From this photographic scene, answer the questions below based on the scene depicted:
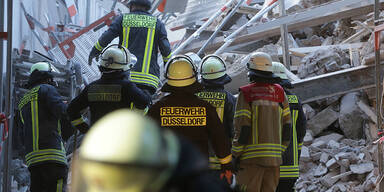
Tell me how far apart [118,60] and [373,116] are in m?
5.02

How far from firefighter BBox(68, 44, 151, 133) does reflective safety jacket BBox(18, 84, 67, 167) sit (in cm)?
58

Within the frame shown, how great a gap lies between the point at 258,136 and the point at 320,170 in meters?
3.35

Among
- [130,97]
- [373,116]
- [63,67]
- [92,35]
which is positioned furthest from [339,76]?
[92,35]

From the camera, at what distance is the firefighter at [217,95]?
611 cm

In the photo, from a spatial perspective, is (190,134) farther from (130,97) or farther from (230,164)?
(130,97)

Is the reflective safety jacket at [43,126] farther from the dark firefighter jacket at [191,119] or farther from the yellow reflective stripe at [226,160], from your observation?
the yellow reflective stripe at [226,160]

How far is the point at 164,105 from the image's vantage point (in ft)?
16.8

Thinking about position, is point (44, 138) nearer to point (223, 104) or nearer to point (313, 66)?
point (223, 104)

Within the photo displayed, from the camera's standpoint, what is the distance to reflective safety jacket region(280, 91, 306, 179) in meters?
6.71

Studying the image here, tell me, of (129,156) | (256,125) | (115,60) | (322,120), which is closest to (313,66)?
(322,120)

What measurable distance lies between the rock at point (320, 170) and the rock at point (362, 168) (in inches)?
14.4

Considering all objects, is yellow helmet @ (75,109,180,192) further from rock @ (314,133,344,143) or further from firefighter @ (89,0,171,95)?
rock @ (314,133,344,143)

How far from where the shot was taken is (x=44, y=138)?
21.1 ft

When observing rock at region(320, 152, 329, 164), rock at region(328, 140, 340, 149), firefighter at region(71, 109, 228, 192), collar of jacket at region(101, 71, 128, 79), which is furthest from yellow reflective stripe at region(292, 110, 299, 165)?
firefighter at region(71, 109, 228, 192)
